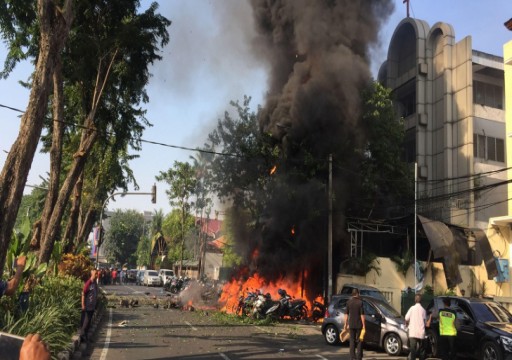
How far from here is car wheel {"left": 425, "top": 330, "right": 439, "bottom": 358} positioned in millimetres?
12047

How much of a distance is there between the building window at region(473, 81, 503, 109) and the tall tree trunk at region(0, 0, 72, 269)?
26.2 meters

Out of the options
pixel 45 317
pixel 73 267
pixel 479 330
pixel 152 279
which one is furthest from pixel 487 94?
pixel 152 279

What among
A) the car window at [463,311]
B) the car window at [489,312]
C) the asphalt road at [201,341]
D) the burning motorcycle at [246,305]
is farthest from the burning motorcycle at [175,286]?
the car window at [489,312]

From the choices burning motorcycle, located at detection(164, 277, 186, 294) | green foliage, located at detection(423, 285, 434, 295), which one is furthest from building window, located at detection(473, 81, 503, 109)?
burning motorcycle, located at detection(164, 277, 186, 294)

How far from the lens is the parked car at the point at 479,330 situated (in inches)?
394

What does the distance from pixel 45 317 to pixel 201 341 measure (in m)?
4.66

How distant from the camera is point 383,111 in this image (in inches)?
1003

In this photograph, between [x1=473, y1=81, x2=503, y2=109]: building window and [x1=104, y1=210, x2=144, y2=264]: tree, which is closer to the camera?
[x1=473, y1=81, x2=503, y2=109]: building window

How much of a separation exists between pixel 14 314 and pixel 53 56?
4.93 m

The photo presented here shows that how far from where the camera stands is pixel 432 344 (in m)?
12.3

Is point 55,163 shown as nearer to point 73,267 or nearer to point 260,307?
point 73,267

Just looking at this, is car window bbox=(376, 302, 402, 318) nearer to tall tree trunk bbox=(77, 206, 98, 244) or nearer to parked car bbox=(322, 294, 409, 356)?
→ parked car bbox=(322, 294, 409, 356)

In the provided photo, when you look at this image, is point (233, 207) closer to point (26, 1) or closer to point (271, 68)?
point (271, 68)

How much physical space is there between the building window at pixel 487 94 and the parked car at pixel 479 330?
2085 centimetres
